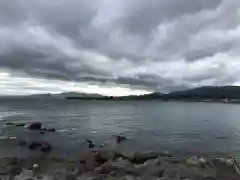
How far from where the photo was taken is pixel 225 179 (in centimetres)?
2170

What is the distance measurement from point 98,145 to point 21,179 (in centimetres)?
2130

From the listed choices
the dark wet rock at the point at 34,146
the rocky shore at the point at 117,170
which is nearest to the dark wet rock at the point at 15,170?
the rocky shore at the point at 117,170

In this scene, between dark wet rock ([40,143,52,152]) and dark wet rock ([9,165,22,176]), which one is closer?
dark wet rock ([9,165,22,176])

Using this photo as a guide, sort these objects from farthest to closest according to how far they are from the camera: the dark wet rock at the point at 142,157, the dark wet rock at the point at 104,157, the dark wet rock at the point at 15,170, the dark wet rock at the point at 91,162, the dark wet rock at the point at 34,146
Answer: the dark wet rock at the point at 34,146, the dark wet rock at the point at 142,157, the dark wet rock at the point at 104,157, the dark wet rock at the point at 91,162, the dark wet rock at the point at 15,170

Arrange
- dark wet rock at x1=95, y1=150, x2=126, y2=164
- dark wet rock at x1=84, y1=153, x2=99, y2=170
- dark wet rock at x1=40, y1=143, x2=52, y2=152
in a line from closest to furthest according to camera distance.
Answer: dark wet rock at x1=84, y1=153, x2=99, y2=170 → dark wet rock at x1=95, y1=150, x2=126, y2=164 → dark wet rock at x1=40, y1=143, x2=52, y2=152

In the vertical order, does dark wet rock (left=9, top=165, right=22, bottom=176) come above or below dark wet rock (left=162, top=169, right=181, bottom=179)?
below

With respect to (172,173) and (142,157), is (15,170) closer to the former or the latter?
(172,173)

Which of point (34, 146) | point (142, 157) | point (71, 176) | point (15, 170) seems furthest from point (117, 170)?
point (34, 146)

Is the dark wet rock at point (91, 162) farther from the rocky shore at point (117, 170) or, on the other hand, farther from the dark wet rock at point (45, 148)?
the dark wet rock at point (45, 148)

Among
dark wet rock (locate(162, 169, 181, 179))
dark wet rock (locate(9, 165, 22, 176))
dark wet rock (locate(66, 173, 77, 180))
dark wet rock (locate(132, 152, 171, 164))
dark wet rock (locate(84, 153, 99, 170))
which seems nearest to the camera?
dark wet rock (locate(66, 173, 77, 180))

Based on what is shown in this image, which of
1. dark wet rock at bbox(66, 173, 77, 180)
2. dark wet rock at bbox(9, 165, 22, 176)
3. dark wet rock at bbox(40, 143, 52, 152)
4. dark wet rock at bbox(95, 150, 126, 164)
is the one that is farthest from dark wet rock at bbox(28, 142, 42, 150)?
dark wet rock at bbox(66, 173, 77, 180)

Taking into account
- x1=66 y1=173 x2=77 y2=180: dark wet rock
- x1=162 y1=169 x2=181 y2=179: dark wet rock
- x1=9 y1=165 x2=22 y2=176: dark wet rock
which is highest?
x1=162 y1=169 x2=181 y2=179: dark wet rock

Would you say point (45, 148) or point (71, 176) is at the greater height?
point (71, 176)

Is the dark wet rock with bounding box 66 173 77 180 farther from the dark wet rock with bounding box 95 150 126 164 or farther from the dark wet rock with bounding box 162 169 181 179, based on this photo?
the dark wet rock with bounding box 95 150 126 164
